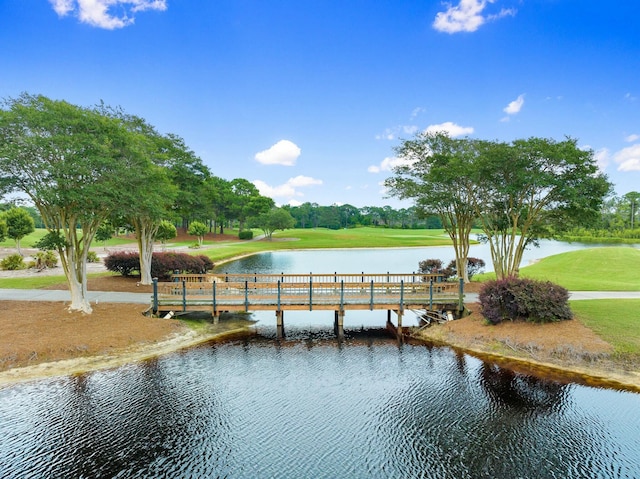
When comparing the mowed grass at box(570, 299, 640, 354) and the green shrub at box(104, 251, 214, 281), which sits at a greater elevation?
the green shrub at box(104, 251, 214, 281)

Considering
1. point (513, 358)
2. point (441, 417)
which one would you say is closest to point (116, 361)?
point (441, 417)

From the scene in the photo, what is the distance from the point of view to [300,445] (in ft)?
30.7

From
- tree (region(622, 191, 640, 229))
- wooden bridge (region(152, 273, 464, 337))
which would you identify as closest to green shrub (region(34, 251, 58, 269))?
wooden bridge (region(152, 273, 464, 337))

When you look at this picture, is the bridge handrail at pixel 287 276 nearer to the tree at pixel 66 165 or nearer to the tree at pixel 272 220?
the tree at pixel 66 165

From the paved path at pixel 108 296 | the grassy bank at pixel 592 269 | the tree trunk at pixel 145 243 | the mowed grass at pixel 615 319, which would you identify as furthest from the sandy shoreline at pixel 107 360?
the grassy bank at pixel 592 269

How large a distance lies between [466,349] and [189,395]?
37.6ft

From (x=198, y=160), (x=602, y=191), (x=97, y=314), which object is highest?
(x=198, y=160)

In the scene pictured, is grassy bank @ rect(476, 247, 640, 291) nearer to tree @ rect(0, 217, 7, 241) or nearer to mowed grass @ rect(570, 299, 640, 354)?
mowed grass @ rect(570, 299, 640, 354)

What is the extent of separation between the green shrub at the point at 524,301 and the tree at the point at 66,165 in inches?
671

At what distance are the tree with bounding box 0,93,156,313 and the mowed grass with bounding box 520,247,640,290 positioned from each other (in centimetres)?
2914

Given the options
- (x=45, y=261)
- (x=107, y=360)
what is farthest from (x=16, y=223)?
(x=107, y=360)

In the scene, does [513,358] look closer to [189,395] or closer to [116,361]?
[189,395]

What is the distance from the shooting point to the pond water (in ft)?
28.2

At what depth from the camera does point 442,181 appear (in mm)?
25125
